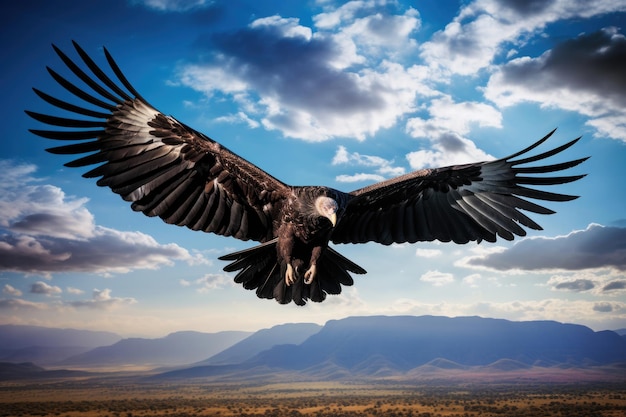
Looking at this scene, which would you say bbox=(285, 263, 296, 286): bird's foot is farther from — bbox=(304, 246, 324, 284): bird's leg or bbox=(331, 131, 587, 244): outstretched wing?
bbox=(331, 131, 587, 244): outstretched wing

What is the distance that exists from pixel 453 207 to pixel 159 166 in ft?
16.2

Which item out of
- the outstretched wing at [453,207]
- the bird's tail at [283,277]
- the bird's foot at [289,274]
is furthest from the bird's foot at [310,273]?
the outstretched wing at [453,207]

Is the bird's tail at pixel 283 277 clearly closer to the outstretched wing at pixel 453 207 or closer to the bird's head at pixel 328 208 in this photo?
the outstretched wing at pixel 453 207

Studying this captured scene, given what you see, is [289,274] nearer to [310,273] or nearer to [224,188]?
[310,273]

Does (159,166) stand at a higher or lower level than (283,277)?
higher

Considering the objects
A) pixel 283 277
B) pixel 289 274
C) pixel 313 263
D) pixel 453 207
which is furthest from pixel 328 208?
pixel 453 207

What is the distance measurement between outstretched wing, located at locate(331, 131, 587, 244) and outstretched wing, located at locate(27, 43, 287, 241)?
1.79 meters

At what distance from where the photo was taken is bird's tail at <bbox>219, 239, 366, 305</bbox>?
26.1 ft

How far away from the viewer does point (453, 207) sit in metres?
9.46

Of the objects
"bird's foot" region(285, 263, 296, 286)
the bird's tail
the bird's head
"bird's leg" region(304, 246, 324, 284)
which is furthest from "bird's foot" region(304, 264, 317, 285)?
the bird's head

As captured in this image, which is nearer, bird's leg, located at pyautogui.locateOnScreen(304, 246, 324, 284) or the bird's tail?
bird's leg, located at pyautogui.locateOnScreen(304, 246, 324, 284)

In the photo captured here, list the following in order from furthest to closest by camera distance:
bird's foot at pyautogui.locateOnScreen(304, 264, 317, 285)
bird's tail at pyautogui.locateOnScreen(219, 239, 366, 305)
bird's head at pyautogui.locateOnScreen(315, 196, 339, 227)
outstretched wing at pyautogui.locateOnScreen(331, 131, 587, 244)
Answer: outstretched wing at pyautogui.locateOnScreen(331, 131, 587, 244)
bird's tail at pyautogui.locateOnScreen(219, 239, 366, 305)
bird's foot at pyautogui.locateOnScreen(304, 264, 317, 285)
bird's head at pyautogui.locateOnScreen(315, 196, 339, 227)

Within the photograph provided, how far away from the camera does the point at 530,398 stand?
324 ft

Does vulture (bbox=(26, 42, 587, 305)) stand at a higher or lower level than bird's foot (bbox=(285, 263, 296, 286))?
higher
